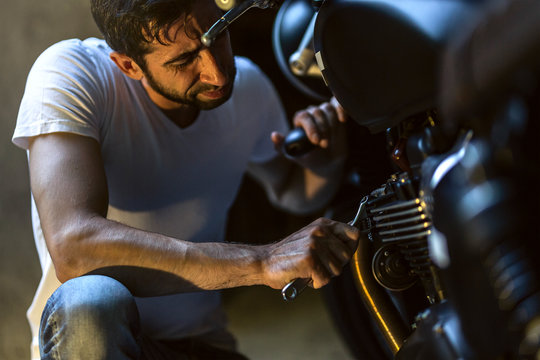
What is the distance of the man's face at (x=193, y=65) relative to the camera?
2.71 ft

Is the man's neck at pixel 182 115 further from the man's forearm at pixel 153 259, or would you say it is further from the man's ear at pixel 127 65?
the man's forearm at pixel 153 259

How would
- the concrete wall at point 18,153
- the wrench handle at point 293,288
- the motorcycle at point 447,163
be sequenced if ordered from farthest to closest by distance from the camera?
the concrete wall at point 18,153 < the wrench handle at point 293,288 < the motorcycle at point 447,163

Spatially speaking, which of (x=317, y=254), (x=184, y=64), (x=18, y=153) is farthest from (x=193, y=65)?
(x=18, y=153)

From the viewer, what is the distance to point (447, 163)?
0.47m

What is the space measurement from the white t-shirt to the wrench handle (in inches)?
14.4

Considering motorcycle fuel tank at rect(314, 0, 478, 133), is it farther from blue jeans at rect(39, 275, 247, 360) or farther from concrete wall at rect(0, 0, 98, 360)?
concrete wall at rect(0, 0, 98, 360)

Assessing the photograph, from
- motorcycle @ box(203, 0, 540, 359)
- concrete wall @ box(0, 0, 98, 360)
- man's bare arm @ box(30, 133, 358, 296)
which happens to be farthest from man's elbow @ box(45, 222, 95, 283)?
concrete wall @ box(0, 0, 98, 360)

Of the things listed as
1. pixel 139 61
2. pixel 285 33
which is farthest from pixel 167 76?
pixel 285 33

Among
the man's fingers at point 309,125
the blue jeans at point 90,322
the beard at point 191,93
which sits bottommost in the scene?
the blue jeans at point 90,322

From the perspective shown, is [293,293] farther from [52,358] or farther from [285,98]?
[285,98]

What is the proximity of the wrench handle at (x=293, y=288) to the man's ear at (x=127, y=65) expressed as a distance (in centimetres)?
47

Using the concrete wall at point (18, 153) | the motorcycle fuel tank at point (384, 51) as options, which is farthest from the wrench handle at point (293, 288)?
the concrete wall at point (18, 153)

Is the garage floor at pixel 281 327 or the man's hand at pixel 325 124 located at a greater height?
the man's hand at pixel 325 124

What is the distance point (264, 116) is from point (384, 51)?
2.07 ft
